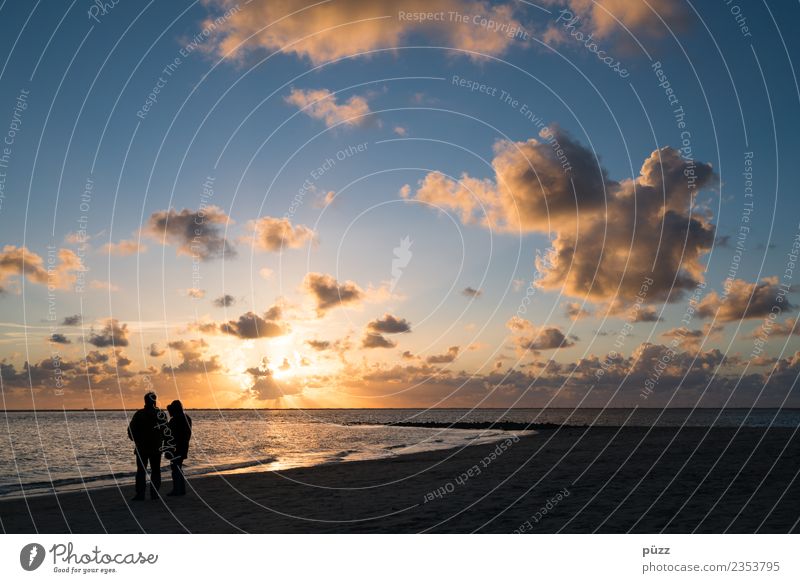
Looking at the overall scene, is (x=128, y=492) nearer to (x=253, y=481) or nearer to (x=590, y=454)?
(x=253, y=481)

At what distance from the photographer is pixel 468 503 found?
15852mm

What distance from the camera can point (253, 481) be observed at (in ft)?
76.3

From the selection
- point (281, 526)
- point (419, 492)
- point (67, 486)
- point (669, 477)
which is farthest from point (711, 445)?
point (67, 486)

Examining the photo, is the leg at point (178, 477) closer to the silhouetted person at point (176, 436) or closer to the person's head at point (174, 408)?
the silhouetted person at point (176, 436)

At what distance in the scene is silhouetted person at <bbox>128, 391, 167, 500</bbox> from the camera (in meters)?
17.0

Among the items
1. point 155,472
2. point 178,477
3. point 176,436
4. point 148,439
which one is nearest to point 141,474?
point 155,472
